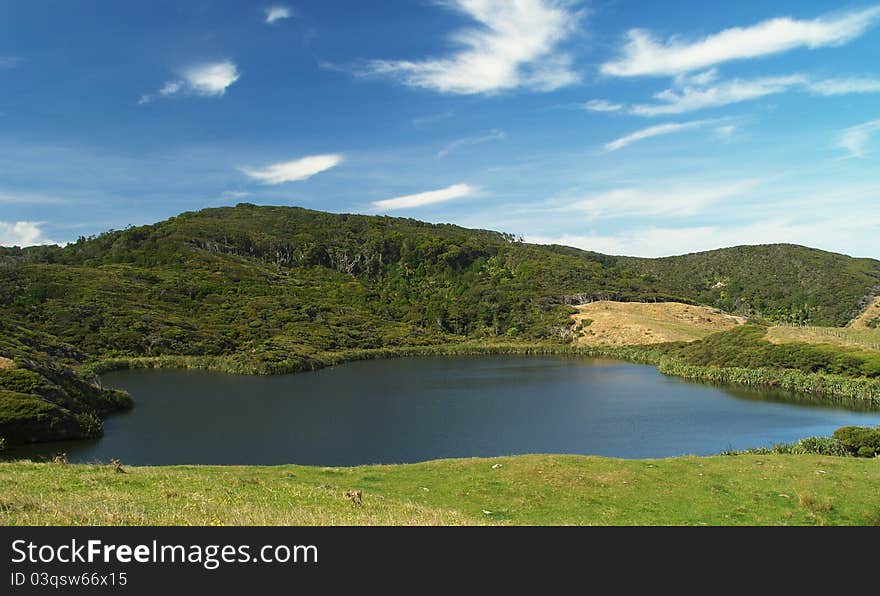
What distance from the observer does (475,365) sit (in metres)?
134

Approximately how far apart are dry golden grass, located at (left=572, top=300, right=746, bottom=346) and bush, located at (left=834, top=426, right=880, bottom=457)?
4787 inches

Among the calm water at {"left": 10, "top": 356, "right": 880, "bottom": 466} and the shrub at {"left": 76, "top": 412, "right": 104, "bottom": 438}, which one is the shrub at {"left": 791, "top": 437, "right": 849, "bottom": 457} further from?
the shrub at {"left": 76, "top": 412, "right": 104, "bottom": 438}

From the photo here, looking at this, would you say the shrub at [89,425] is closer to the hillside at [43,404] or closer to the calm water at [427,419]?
the hillside at [43,404]

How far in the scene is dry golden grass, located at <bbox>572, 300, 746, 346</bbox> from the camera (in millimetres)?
164250

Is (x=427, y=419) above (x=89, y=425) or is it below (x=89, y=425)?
below

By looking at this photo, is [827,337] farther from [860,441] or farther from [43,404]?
[43,404]

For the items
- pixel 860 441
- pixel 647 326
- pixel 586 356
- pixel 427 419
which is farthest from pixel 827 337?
pixel 427 419

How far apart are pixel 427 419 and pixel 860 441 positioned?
39.6 m

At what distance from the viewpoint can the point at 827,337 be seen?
343 feet

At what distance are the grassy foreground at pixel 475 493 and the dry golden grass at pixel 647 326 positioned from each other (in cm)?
13551

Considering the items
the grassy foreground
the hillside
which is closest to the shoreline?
the hillside
